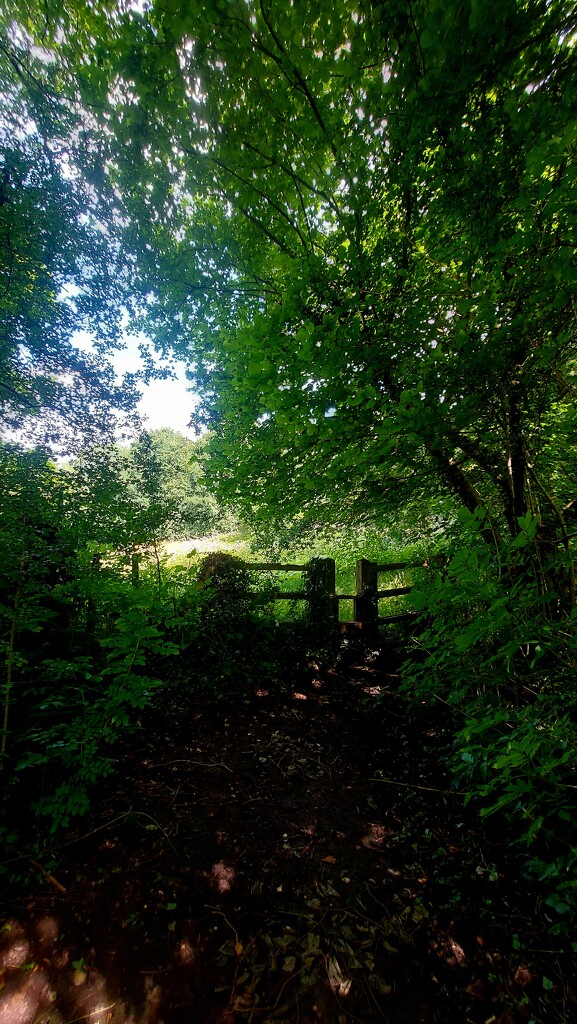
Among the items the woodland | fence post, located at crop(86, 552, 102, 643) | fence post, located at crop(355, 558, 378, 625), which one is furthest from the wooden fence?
fence post, located at crop(86, 552, 102, 643)

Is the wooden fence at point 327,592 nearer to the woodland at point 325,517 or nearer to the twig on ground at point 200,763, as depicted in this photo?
the woodland at point 325,517

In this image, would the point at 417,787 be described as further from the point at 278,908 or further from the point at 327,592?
the point at 327,592

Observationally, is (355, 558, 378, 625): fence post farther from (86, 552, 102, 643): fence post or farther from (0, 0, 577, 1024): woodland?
(86, 552, 102, 643): fence post

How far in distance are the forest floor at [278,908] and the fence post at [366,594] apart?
8.15ft

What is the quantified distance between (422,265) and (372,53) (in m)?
1.28

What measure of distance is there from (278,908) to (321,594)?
380 centimetres

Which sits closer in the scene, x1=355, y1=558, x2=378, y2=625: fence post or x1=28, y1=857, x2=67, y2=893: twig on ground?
x1=28, y1=857, x2=67, y2=893: twig on ground

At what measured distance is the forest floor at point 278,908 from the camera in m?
1.60

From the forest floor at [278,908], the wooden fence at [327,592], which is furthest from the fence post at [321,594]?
the forest floor at [278,908]

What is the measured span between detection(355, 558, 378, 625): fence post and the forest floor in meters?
2.48

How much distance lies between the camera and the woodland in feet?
5.54

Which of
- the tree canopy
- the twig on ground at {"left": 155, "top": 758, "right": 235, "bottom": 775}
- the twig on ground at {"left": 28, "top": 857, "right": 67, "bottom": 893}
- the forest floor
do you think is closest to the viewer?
the forest floor

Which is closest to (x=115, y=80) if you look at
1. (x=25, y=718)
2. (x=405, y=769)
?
(x=25, y=718)

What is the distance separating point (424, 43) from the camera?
5.59ft
